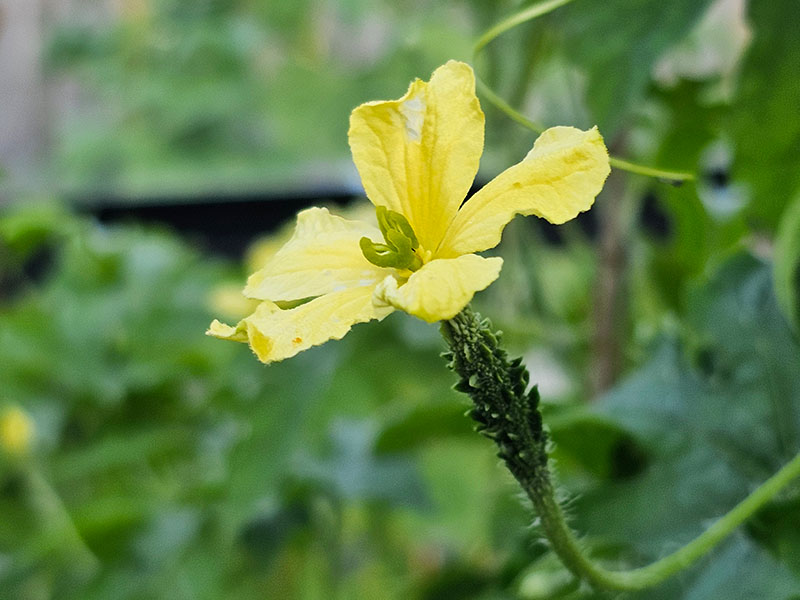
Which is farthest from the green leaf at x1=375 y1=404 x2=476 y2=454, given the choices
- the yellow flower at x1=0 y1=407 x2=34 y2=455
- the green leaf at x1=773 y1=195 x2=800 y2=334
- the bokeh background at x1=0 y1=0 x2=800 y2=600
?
the yellow flower at x1=0 y1=407 x2=34 y2=455

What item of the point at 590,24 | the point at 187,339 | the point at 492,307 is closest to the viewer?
the point at 590,24

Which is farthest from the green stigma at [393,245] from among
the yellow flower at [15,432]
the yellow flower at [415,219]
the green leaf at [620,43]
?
the yellow flower at [15,432]

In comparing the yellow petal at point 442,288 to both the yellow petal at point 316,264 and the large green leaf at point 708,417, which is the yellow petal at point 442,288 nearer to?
the yellow petal at point 316,264

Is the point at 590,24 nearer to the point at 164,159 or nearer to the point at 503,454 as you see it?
the point at 503,454

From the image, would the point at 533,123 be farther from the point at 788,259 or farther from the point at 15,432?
the point at 15,432

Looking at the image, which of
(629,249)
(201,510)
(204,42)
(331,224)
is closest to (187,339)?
(201,510)

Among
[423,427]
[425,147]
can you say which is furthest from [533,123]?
[423,427]

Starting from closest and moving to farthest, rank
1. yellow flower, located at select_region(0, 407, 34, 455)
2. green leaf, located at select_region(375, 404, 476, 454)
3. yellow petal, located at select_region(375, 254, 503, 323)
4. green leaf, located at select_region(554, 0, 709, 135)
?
yellow petal, located at select_region(375, 254, 503, 323) → green leaf, located at select_region(554, 0, 709, 135) → green leaf, located at select_region(375, 404, 476, 454) → yellow flower, located at select_region(0, 407, 34, 455)

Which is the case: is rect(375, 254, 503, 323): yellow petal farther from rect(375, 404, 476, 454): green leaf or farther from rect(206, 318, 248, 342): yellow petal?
rect(375, 404, 476, 454): green leaf
